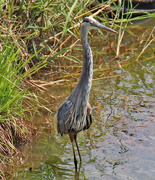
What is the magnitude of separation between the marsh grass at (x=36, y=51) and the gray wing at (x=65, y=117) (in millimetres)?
470

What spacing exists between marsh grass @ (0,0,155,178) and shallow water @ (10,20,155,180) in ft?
0.93

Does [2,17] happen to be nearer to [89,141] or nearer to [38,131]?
[38,131]

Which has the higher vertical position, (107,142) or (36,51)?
(36,51)

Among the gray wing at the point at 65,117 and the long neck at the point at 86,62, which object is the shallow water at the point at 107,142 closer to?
the gray wing at the point at 65,117

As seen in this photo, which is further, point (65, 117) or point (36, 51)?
point (36, 51)

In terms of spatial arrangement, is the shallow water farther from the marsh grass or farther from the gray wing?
Answer: the gray wing

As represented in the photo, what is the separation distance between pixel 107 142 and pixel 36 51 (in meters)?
2.30

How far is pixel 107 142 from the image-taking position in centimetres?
458

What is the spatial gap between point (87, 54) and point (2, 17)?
2006mm

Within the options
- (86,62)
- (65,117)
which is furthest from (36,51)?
(86,62)

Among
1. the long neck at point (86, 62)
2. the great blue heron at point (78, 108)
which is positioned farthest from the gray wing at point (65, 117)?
the long neck at point (86, 62)

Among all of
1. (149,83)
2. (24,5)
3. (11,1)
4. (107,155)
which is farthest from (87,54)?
(149,83)

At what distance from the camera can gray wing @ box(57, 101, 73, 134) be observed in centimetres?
414

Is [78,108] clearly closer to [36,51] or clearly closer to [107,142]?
[107,142]
